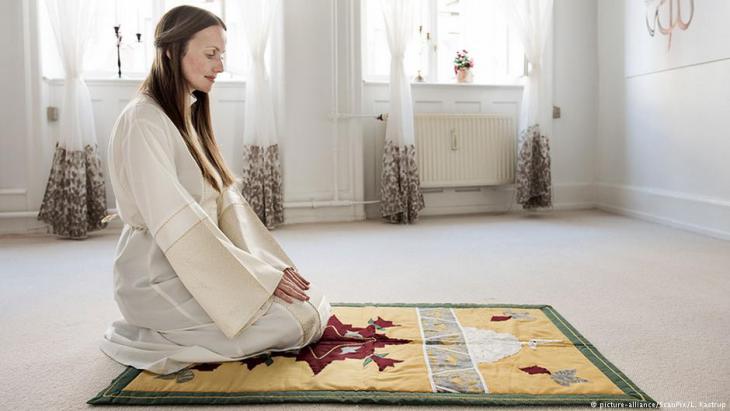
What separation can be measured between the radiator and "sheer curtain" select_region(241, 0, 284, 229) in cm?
126

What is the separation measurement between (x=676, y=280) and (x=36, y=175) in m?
4.28

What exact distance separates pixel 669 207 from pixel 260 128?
3.19 m

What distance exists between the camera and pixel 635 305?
2.81 m

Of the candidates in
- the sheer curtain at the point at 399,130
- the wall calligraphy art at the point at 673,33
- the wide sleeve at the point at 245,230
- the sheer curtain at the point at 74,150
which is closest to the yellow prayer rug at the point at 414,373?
the wide sleeve at the point at 245,230

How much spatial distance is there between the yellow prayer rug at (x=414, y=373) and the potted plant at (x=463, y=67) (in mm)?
3566

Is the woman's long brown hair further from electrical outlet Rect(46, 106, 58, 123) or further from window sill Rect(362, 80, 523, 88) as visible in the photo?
window sill Rect(362, 80, 523, 88)

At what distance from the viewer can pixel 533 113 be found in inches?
219

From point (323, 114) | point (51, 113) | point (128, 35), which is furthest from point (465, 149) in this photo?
point (51, 113)

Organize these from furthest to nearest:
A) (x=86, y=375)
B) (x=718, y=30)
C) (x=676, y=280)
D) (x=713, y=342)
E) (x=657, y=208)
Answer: (x=657, y=208) < (x=718, y=30) < (x=676, y=280) < (x=713, y=342) < (x=86, y=375)

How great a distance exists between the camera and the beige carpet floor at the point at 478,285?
2.04 meters

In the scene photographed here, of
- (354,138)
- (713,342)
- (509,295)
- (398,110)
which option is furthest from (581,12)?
(713,342)

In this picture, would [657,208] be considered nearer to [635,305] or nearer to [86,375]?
[635,305]

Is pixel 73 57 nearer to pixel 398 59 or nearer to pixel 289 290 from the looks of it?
pixel 398 59

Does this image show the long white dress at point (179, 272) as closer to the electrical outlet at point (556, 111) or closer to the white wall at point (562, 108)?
the white wall at point (562, 108)
